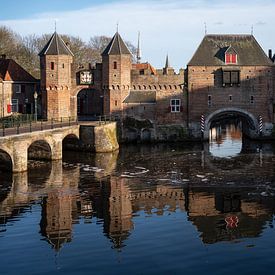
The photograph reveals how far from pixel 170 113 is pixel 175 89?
87.9 inches

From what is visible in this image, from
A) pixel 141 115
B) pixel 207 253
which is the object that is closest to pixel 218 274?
pixel 207 253

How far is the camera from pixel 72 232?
58.3ft

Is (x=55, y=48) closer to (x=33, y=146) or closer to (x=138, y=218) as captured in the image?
(x=33, y=146)

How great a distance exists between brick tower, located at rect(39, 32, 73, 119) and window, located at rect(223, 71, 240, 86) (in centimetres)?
1405

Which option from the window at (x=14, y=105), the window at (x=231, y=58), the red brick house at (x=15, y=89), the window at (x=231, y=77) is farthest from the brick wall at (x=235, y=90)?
the window at (x=14, y=105)

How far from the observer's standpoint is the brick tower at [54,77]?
43031 mm

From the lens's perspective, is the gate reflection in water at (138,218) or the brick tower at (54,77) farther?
the brick tower at (54,77)

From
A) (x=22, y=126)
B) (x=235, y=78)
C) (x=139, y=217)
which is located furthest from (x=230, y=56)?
(x=139, y=217)

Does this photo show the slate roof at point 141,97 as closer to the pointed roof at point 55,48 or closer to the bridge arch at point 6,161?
the pointed roof at point 55,48

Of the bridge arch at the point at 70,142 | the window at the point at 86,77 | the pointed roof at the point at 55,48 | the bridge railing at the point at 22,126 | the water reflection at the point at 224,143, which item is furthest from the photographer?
the window at the point at 86,77

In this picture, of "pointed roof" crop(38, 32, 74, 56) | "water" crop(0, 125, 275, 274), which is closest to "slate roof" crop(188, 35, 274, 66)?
"pointed roof" crop(38, 32, 74, 56)

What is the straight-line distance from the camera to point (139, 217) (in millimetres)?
19844

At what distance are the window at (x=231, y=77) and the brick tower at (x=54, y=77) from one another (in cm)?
1405

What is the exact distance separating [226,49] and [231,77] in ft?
8.43
